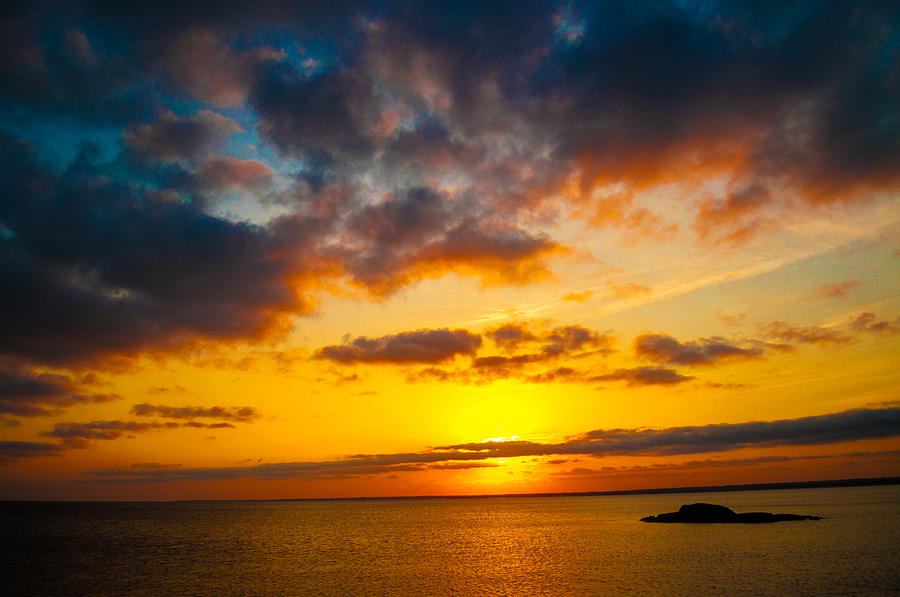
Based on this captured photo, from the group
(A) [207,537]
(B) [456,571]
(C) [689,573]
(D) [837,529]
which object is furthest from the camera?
(A) [207,537]

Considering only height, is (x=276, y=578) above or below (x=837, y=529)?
above

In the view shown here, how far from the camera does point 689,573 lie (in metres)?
59.4

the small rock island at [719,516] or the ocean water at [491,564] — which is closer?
the ocean water at [491,564]

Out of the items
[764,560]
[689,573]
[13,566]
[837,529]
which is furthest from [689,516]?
[13,566]

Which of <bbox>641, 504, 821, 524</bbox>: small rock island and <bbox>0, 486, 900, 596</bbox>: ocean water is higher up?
<bbox>0, 486, 900, 596</bbox>: ocean water

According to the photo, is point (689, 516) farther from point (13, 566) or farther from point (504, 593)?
point (13, 566)

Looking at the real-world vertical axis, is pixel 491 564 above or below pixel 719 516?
above

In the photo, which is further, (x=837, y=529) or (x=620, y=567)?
(x=837, y=529)

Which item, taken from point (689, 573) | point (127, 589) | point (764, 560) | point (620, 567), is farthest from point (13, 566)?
point (764, 560)

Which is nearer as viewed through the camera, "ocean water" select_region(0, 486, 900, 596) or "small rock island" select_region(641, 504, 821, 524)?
"ocean water" select_region(0, 486, 900, 596)

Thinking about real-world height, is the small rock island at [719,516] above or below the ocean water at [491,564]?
below

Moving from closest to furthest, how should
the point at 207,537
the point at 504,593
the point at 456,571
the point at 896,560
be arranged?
the point at 504,593 < the point at 896,560 < the point at 456,571 < the point at 207,537

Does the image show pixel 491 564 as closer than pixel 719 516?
Yes

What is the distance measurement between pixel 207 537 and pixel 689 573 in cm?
10452
